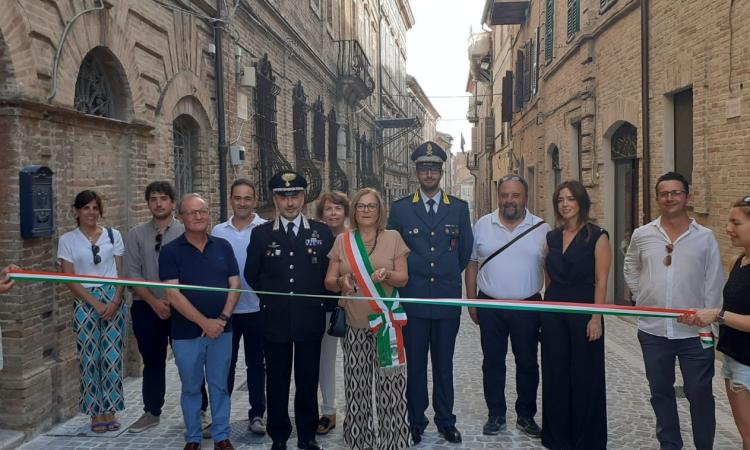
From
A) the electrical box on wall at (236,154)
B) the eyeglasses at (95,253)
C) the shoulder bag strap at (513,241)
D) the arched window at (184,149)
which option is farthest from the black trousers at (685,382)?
the electrical box on wall at (236,154)

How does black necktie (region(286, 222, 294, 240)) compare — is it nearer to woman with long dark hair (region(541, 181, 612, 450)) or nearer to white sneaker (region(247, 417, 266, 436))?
white sneaker (region(247, 417, 266, 436))

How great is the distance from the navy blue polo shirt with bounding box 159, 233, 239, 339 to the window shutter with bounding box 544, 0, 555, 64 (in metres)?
11.6

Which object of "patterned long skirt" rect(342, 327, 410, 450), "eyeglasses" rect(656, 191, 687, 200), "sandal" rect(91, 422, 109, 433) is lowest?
"sandal" rect(91, 422, 109, 433)

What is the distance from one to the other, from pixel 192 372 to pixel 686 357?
10.5ft

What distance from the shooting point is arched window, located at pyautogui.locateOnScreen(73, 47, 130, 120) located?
5918 mm

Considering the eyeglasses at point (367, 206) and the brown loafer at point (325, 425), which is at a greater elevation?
the eyeglasses at point (367, 206)

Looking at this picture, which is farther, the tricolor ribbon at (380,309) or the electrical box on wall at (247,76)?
the electrical box on wall at (247,76)

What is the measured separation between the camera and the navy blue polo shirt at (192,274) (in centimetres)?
424

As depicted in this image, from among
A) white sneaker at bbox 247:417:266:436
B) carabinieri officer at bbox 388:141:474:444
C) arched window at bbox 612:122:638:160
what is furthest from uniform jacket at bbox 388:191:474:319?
arched window at bbox 612:122:638:160

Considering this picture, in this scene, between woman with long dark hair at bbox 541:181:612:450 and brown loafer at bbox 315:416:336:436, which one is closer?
woman with long dark hair at bbox 541:181:612:450

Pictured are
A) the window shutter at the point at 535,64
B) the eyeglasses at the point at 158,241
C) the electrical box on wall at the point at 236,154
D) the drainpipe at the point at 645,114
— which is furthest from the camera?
the window shutter at the point at 535,64

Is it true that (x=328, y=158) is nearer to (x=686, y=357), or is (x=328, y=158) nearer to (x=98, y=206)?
(x=98, y=206)

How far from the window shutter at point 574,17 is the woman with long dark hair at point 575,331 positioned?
8.66 m

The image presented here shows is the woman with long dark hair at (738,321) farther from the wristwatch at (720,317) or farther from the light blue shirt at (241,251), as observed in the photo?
the light blue shirt at (241,251)
